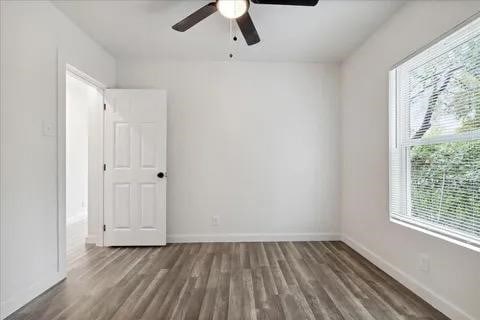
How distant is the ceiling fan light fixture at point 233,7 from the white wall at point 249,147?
5.47 ft

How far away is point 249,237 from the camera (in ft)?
12.2

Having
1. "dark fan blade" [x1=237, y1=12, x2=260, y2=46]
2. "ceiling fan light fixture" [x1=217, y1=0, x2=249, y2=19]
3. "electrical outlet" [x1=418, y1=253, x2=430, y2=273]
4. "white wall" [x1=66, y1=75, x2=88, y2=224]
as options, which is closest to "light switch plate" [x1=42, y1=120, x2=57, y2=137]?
"ceiling fan light fixture" [x1=217, y1=0, x2=249, y2=19]

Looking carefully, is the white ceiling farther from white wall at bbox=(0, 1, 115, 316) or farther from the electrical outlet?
the electrical outlet

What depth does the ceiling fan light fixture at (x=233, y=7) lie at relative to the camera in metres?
1.99

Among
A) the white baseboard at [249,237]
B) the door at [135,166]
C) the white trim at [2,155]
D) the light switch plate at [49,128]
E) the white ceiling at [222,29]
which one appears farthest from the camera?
the white baseboard at [249,237]

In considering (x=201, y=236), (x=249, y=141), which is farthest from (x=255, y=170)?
(x=201, y=236)

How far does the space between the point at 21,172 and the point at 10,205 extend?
0.27 metres

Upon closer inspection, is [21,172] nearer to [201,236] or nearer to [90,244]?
[90,244]

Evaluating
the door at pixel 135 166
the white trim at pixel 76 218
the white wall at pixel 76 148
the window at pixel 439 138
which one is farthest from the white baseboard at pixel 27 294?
the window at pixel 439 138

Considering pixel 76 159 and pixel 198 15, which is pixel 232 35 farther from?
pixel 76 159

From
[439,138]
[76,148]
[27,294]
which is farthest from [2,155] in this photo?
[76,148]

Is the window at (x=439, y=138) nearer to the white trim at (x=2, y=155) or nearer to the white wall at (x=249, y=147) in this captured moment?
the white wall at (x=249, y=147)

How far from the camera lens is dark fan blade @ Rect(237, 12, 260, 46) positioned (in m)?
2.15

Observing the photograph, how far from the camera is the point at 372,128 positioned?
298cm
